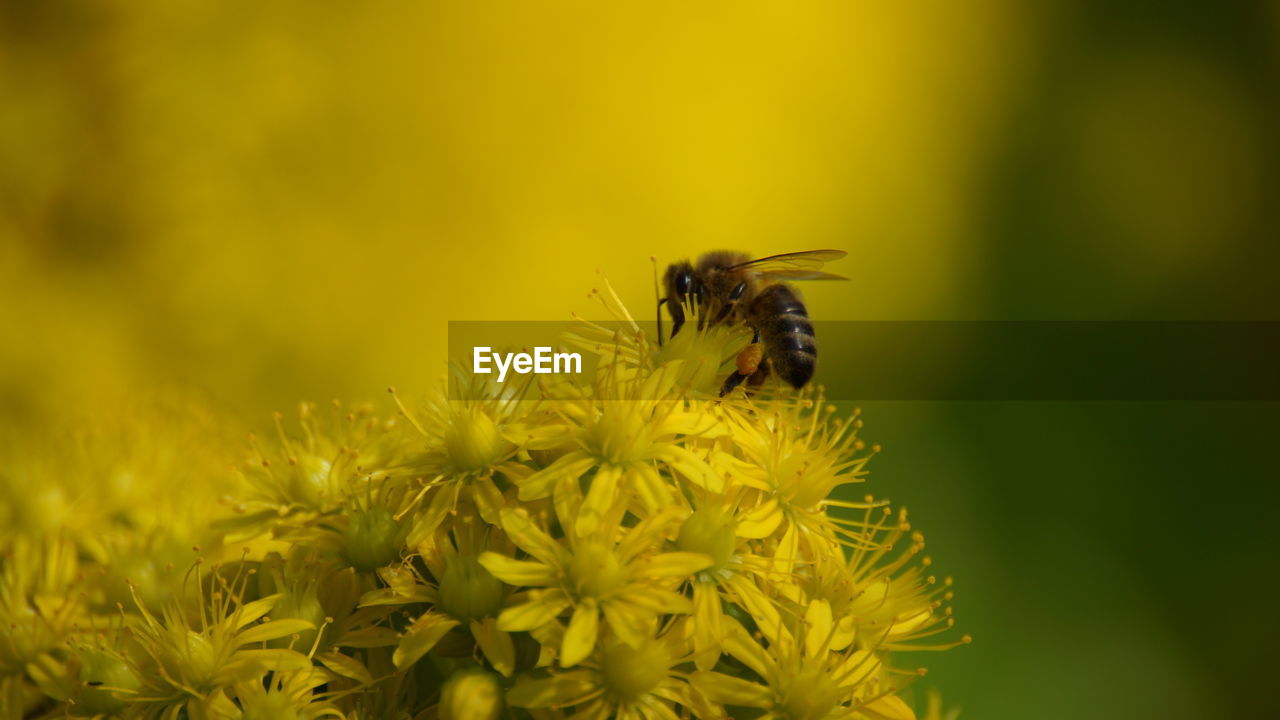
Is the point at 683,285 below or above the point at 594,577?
above

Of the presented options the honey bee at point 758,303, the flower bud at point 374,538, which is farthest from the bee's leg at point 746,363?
the flower bud at point 374,538

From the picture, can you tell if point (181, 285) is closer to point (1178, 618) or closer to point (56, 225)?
point (56, 225)

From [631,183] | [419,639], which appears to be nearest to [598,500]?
[419,639]

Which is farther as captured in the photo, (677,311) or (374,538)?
(677,311)

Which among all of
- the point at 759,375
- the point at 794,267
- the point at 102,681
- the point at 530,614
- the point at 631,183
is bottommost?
the point at 102,681

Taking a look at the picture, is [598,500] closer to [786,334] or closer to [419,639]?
[419,639]
